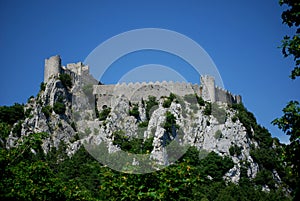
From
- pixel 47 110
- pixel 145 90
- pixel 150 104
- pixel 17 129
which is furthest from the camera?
pixel 145 90

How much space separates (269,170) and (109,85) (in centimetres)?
1978

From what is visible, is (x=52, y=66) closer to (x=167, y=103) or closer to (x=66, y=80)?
(x=66, y=80)

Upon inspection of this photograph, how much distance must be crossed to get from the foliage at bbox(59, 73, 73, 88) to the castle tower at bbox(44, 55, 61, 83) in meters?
0.80

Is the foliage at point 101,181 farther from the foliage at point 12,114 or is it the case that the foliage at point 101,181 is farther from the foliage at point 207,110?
the foliage at point 207,110

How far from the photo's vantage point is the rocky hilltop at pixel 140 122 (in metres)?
45.5

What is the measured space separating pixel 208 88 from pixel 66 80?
15.6 meters

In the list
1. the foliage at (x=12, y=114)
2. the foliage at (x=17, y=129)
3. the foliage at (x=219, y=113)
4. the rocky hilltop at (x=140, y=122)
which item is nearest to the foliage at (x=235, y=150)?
the rocky hilltop at (x=140, y=122)

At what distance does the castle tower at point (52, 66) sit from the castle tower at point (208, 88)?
16.0 metres

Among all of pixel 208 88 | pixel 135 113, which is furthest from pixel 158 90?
pixel 208 88

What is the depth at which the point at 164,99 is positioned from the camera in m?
49.8

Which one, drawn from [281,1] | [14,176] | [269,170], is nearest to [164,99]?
[269,170]

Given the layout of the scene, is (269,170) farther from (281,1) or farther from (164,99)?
(281,1)

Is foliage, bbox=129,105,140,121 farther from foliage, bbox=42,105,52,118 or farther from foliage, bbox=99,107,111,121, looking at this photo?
foliage, bbox=42,105,52,118

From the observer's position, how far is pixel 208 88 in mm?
51750
